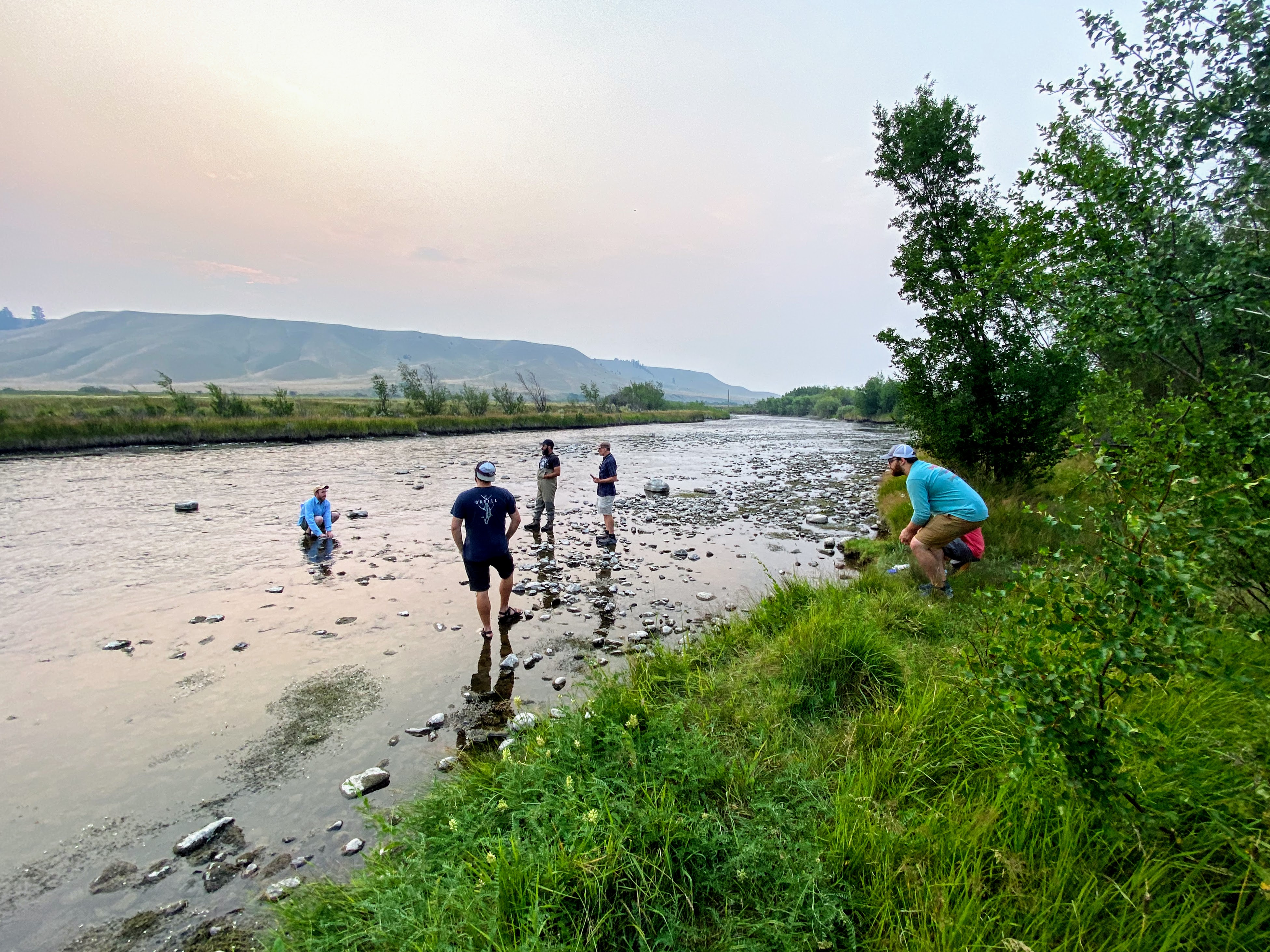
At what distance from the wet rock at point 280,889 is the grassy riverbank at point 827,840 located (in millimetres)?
399

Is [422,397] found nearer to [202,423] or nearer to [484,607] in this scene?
[202,423]

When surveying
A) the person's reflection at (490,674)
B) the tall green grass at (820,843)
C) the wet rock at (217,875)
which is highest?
the tall green grass at (820,843)

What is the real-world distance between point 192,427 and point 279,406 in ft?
30.1

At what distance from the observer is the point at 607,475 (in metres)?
13.3

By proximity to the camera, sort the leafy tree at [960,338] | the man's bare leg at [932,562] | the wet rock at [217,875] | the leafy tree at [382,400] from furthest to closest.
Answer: the leafy tree at [382,400] → the leafy tree at [960,338] → the man's bare leg at [932,562] → the wet rock at [217,875]

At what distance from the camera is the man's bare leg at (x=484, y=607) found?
26.1 ft

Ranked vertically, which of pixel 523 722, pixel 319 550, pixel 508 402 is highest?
pixel 508 402

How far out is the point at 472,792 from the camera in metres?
4.16

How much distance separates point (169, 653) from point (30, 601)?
5099 mm

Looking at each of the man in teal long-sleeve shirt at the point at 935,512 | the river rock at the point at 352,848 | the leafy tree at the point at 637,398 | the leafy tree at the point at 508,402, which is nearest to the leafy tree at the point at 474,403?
the leafy tree at the point at 508,402

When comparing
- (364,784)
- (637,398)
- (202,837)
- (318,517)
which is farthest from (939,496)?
(637,398)

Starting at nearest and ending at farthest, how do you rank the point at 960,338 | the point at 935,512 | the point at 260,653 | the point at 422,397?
the point at 260,653 < the point at 935,512 < the point at 960,338 < the point at 422,397

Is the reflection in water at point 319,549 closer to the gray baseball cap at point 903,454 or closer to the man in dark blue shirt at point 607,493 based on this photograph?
the man in dark blue shirt at point 607,493

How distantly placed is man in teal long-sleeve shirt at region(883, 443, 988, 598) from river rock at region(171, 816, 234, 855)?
927 cm
